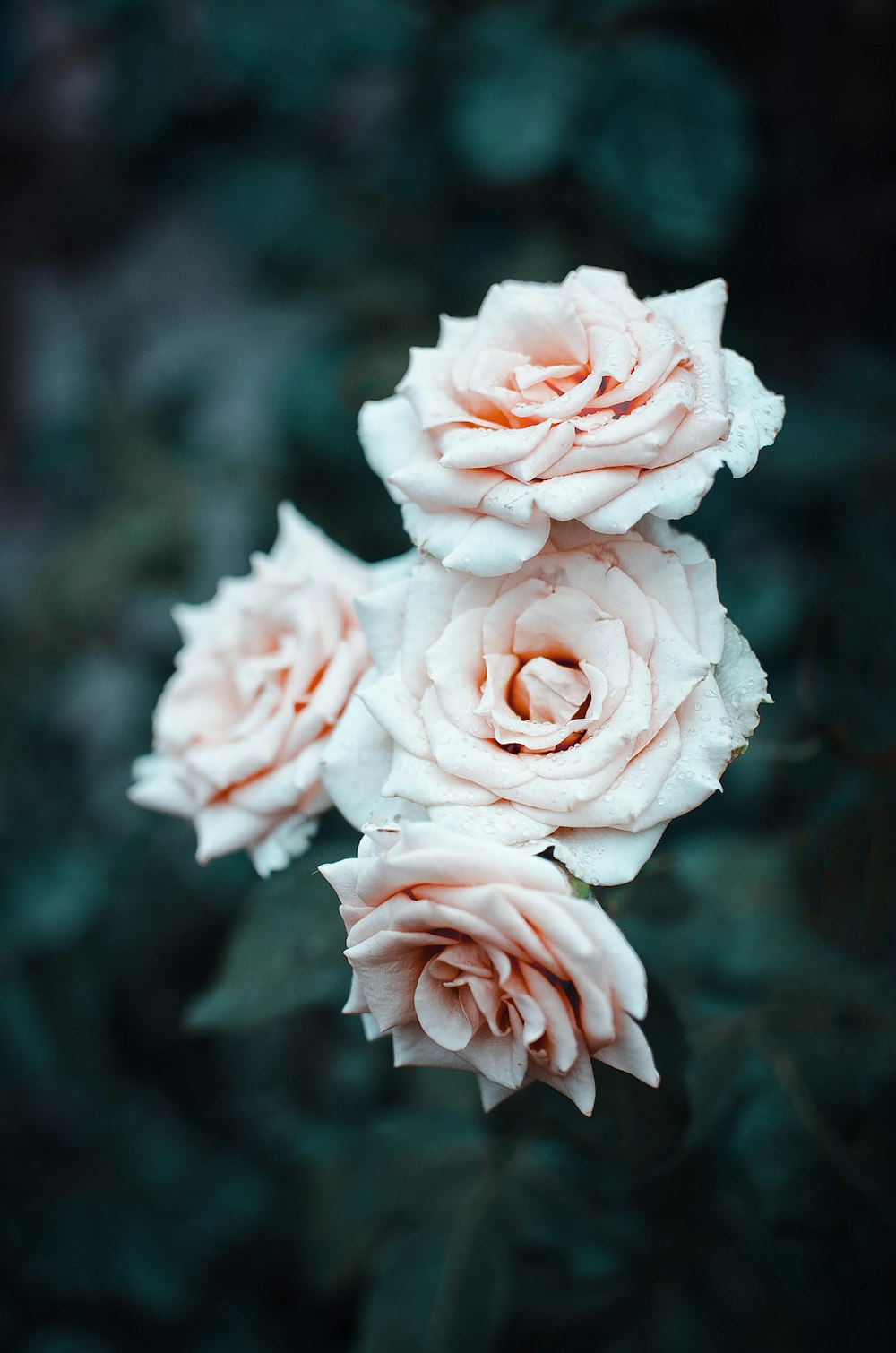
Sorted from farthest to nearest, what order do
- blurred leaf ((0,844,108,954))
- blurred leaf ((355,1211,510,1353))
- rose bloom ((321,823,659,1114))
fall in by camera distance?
blurred leaf ((0,844,108,954))
blurred leaf ((355,1211,510,1353))
rose bloom ((321,823,659,1114))

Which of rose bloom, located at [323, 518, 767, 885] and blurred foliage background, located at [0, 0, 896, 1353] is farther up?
rose bloom, located at [323, 518, 767, 885]

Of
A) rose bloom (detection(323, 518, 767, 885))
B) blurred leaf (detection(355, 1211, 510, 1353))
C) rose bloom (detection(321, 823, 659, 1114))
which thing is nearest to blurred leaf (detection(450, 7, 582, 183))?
rose bloom (detection(323, 518, 767, 885))

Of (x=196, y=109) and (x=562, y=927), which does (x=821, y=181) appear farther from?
(x=562, y=927)

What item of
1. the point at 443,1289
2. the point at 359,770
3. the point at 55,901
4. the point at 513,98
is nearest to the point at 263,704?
the point at 359,770

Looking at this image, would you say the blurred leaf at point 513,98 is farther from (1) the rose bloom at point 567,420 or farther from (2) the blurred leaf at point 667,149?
(1) the rose bloom at point 567,420

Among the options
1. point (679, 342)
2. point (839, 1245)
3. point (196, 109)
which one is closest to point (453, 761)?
point (679, 342)

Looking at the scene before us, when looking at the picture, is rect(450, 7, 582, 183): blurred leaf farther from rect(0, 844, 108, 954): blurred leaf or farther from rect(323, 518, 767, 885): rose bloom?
rect(0, 844, 108, 954): blurred leaf
